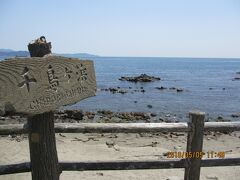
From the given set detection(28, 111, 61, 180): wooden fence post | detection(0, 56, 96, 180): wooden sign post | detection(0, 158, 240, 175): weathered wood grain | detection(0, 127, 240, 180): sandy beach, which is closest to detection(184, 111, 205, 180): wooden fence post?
detection(0, 158, 240, 175): weathered wood grain

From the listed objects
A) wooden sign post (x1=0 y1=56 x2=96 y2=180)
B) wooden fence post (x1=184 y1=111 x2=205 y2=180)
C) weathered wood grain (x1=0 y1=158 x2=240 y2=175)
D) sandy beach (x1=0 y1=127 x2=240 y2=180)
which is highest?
wooden sign post (x1=0 y1=56 x2=96 y2=180)

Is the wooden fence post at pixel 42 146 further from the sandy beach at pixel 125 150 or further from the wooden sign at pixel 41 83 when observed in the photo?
the sandy beach at pixel 125 150

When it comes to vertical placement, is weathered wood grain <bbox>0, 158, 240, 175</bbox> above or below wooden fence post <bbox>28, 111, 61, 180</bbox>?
below

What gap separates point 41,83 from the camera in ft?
8.59

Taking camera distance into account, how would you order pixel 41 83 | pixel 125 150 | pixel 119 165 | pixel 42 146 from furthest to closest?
pixel 125 150, pixel 119 165, pixel 42 146, pixel 41 83

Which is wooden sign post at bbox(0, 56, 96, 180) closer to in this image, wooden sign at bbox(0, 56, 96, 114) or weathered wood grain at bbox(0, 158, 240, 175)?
wooden sign at bbox(0, 56, 96, 114)

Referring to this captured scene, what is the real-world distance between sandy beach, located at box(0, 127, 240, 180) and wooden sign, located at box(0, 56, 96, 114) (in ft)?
12.3

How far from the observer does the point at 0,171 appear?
136 inches

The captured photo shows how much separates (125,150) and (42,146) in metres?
6.49

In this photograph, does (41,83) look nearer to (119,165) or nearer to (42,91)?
(42,91)

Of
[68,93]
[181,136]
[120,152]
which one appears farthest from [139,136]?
[68,93]

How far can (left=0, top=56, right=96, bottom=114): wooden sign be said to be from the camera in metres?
2.37

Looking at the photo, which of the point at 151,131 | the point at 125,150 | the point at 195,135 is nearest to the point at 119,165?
the point at 151,131

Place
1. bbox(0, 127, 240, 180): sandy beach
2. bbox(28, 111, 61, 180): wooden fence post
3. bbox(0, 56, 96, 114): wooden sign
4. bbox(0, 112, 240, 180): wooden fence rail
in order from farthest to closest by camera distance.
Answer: bbox(0, 127, 240, 180): sandy beach → bbox(0, 112, 240, 180): wooden fence rail → bbox(28, 111, 61, 180): wooden fence post → bbox(0, 56, 96, 114): wooden sign
